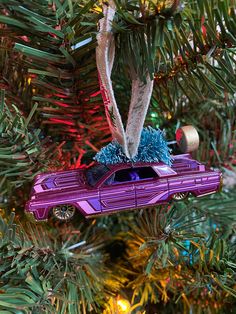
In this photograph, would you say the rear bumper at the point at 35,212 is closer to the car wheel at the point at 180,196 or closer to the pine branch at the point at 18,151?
the pine branch at the point at 18,151

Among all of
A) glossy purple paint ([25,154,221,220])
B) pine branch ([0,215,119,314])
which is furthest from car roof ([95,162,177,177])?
pine branch ([0,215,119,314])

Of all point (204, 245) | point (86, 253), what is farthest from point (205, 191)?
point (86, 253)

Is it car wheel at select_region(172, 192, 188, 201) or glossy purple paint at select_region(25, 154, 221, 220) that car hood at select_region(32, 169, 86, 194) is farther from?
car wheel at select_region(172, 192, 188, 201)

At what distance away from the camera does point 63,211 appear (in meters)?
0.45

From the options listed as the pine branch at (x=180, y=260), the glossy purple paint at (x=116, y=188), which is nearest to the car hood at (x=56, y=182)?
the glossy purple paint at (x=116, y=188)

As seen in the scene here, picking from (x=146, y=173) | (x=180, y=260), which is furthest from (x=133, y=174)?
(x=180, y=260)

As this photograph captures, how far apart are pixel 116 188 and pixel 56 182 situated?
0.07 m

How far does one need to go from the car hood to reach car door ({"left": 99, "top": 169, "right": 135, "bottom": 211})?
3 centimetres

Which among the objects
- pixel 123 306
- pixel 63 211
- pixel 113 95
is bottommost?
pixel 123 306

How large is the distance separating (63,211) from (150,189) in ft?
0.37

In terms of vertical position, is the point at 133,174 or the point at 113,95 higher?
the point at 113,95

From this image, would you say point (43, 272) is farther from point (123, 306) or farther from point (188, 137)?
point (188, 137)

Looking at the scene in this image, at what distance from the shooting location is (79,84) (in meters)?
0.43

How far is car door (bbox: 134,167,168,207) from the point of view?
446 mm
